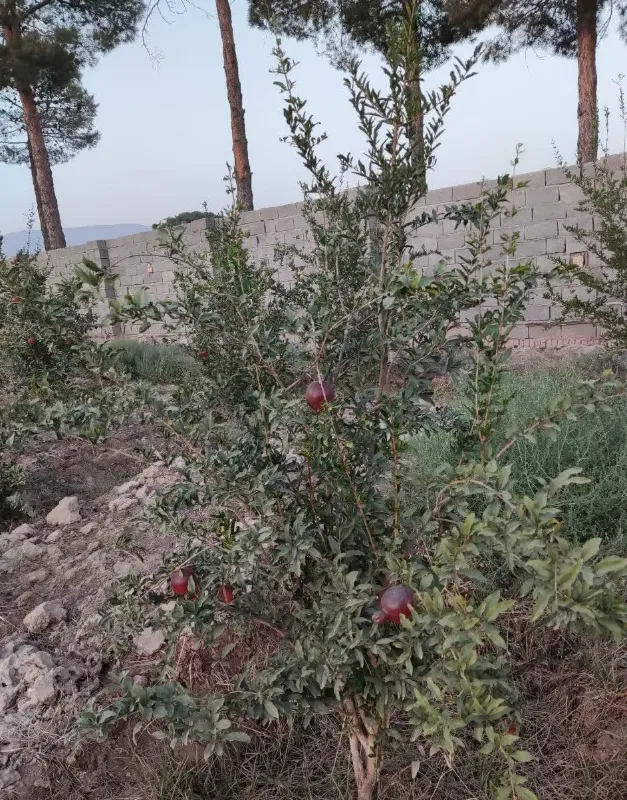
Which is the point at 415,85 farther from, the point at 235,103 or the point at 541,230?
the point at 235,103

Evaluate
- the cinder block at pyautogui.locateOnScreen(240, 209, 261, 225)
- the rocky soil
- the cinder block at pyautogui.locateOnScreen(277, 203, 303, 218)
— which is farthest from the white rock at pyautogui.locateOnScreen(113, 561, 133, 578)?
the cinder block at pyautogui.locateOnScreen(240, 209, 261, 225)

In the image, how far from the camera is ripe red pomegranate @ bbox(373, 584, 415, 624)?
39.2 inches

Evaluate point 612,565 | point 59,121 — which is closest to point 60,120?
point 59,121

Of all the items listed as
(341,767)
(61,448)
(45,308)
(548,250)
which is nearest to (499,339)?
(45,308)

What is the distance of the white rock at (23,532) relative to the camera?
290 centimetres

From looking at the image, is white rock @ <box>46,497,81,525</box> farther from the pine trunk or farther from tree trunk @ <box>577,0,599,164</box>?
tree trunk @ <box>577,0,599,164</box>

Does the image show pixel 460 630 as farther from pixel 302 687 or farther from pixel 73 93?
pixel 73 93

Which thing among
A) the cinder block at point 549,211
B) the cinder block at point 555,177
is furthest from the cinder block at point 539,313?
the cinder block at point 555,177

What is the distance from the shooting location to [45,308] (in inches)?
54.1

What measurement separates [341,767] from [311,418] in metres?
0.97

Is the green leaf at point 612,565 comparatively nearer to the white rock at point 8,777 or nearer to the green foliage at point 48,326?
the green foliage at point 48,326

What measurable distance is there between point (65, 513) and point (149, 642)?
1.25 m

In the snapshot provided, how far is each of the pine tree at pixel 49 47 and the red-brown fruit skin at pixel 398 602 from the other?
45.5ft

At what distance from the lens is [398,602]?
997 mm
